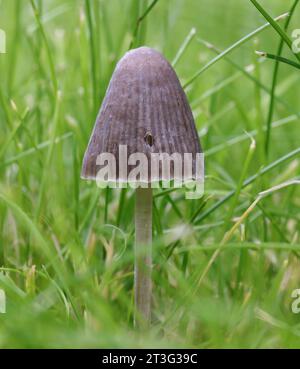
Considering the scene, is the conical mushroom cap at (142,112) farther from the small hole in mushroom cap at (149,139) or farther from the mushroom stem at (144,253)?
the mushroom stem at (144,253)

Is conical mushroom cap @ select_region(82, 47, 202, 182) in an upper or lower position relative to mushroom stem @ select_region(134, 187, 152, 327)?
upper

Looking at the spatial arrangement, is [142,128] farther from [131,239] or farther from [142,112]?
[131,239]

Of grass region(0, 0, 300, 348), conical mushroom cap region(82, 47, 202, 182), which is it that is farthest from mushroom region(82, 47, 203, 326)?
grass region(0, 0, 300, 348)

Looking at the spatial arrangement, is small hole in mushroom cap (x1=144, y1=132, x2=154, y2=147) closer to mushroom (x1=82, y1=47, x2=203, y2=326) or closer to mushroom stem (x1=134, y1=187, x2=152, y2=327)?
mushroom (x1=82, y1=47, x2=203, y2=326)

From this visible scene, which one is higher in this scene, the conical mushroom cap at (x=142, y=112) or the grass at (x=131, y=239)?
the conical mushroom cap at (x=142, y=112)

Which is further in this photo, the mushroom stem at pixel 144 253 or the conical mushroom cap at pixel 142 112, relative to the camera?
the mushroom stem at pixel 144 253

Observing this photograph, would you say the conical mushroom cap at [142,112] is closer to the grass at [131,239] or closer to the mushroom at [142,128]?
the mushroom at [142,128]

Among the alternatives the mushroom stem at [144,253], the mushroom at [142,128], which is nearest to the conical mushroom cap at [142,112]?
the mushroom at [142,128]
